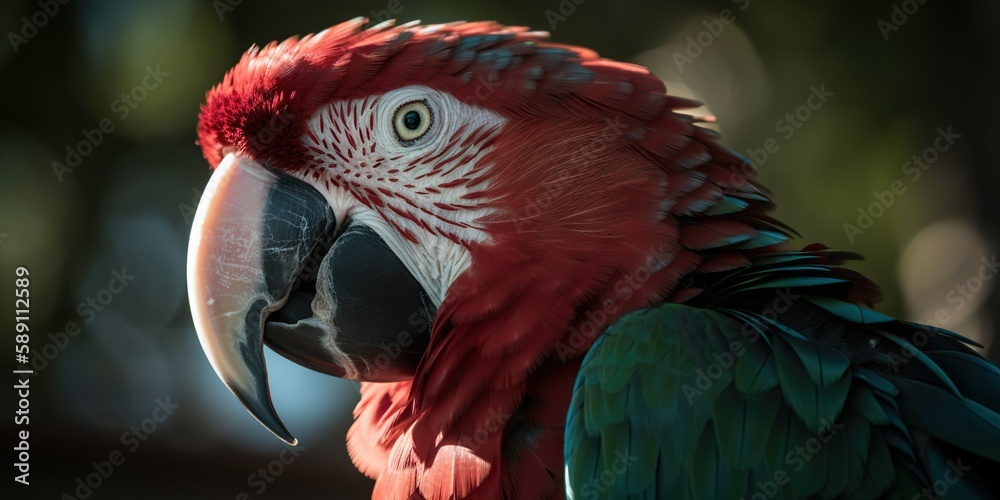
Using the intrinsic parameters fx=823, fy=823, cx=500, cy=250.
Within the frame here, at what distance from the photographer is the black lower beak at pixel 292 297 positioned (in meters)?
1.63

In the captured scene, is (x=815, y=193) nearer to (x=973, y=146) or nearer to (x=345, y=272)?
(x=973, y=146)

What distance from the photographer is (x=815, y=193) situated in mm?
3447

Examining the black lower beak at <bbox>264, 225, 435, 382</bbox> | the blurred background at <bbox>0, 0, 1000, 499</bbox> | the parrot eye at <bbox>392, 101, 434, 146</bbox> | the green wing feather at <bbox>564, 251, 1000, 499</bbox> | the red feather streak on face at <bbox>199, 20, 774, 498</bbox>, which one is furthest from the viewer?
the blurred background at <bbox>0, 0, 1000, 499</bbox>

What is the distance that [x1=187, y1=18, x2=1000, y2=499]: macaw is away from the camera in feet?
4.33

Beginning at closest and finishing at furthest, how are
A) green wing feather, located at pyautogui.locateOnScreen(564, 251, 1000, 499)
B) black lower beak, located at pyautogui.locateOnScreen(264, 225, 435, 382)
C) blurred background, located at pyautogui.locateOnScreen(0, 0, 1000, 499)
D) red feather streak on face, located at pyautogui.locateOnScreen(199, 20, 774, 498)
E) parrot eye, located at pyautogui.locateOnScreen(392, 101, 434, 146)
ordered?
green wing feather, located at pyautogui.locateOnScreen(564, 251, 1000, 499) → red feather streak on face, located at pyautogui.locateOnScreen(199, 20, 774, 498) → black lower beak, located at pyautogui.locateOnScreen(264, 225, 435, 382) → parrot eye, located at pyautogui.locateOnScreen(392, 101, 434, 146) → blurred background, located at pyautogui.locateOnScreen(0, 0, 1000, 499)

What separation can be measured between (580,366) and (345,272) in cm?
50

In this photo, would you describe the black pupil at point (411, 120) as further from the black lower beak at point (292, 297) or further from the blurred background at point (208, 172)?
the blurred background at point (208, 172)

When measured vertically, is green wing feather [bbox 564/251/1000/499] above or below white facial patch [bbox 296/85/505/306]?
above

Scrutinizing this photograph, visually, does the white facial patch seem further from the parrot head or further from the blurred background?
the blurred background

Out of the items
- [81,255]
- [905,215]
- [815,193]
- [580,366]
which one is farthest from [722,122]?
[81,255]

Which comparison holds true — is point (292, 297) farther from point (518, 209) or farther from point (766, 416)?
point (766, 416)

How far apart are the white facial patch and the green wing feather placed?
478 mm

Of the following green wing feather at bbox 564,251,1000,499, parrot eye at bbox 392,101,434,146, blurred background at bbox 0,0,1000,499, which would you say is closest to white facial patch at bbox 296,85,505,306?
parrot eye at bbox 392,101,434,146

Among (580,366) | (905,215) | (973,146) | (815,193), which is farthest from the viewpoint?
(815,193)
